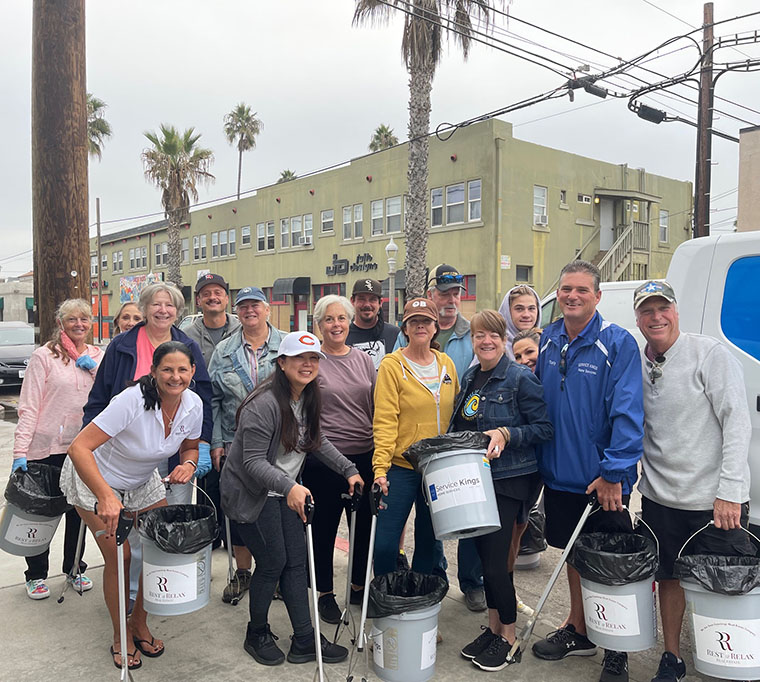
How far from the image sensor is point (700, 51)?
14633 mm

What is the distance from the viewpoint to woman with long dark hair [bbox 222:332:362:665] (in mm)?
3441

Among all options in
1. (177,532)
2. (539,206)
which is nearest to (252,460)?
(177,532)

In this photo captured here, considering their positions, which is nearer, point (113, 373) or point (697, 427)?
point (697, 427)

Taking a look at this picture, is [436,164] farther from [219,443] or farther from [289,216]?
[219,443]

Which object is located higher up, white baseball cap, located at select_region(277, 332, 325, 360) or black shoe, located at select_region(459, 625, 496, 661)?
white baseball cap, located at select_region(277, 332, 325, 360)

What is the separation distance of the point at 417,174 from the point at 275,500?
15.3 m

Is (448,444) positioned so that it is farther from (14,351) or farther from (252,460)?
(14,351)

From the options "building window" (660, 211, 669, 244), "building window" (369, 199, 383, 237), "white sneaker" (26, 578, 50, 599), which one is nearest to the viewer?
"white sneaker" (26, 578, 50, 599)

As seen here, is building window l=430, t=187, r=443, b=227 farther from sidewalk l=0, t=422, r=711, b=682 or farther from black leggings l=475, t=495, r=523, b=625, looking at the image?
black leggings l=475, t=495, r=523, b=625

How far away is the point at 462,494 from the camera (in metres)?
3.29

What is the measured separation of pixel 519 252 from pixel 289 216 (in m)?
13.3

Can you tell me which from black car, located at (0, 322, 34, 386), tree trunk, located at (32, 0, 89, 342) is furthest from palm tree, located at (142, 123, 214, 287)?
tree trunk, located at (32, 0, 89, 342)

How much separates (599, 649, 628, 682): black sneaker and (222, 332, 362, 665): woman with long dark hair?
1350 millimetres

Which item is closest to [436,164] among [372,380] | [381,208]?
[381,208]
